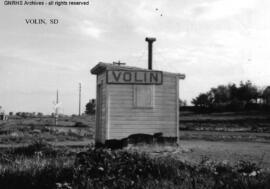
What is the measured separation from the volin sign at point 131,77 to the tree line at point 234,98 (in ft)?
140

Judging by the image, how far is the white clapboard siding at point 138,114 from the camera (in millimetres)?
14664

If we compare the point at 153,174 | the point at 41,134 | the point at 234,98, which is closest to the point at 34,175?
the point at 153,174

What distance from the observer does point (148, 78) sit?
14.9 m

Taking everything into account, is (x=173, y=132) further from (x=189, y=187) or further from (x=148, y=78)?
(x=189, y=187)

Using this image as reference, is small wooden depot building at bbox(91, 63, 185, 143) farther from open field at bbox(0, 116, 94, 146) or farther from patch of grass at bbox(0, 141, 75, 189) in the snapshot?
patch of grass at bbox(0, 141, 75, 189)

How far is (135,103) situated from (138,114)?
15.5 inches

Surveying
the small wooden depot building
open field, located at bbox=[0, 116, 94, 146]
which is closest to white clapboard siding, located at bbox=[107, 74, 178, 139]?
the small wooden depot building

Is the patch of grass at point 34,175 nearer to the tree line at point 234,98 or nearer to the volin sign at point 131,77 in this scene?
the volin sign at point 131,77

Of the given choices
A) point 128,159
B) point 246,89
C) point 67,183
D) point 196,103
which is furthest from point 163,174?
point 196,103

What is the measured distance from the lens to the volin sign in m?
14.7

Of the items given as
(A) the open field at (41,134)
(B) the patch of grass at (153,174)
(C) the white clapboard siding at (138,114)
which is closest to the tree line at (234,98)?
(A) the open field at (41,134)

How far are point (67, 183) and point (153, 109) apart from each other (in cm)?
821

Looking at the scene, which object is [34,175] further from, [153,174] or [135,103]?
[135,103]

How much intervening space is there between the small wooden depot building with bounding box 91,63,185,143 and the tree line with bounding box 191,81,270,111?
42.2 meters
